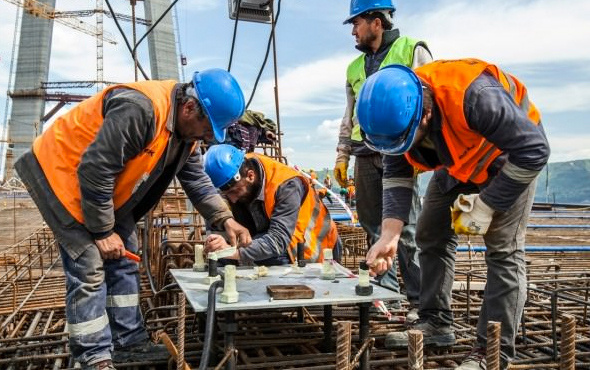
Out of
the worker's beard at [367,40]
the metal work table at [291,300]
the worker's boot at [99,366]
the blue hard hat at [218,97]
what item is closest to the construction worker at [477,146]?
the metal work table at [291,300]

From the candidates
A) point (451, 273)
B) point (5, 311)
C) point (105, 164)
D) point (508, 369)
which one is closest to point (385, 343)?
point (451, 273)

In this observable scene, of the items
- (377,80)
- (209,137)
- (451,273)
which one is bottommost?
(451,273)

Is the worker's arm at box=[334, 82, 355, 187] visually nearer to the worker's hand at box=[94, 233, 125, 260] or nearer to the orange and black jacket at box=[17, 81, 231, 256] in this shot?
the orange and black jacket at box=[17, 81, 231, 256]

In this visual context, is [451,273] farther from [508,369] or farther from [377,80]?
[377,80]

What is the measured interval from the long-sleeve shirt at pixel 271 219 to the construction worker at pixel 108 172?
0.89m

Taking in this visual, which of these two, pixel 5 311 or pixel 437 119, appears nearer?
pixel 437 119

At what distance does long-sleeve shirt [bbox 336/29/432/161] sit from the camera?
3.33 m

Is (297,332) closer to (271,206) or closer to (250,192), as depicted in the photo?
(271,206)

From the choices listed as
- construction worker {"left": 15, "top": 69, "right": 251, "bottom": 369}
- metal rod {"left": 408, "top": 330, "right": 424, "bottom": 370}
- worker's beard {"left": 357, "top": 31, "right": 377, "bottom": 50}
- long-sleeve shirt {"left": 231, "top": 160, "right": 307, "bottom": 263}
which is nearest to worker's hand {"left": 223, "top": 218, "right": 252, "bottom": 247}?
long-sleeve shirt {"left": 231, "top": 160, "right": 307, "bottom": 263}

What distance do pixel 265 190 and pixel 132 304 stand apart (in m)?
1.23

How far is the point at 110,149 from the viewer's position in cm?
232

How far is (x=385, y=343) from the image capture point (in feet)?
9.07

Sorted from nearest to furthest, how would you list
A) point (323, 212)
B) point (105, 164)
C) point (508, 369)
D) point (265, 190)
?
point (508, 369)
point (105, 164)
point (265, 190)
point (323, 212)

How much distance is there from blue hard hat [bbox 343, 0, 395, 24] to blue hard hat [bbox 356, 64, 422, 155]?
1.33 m
